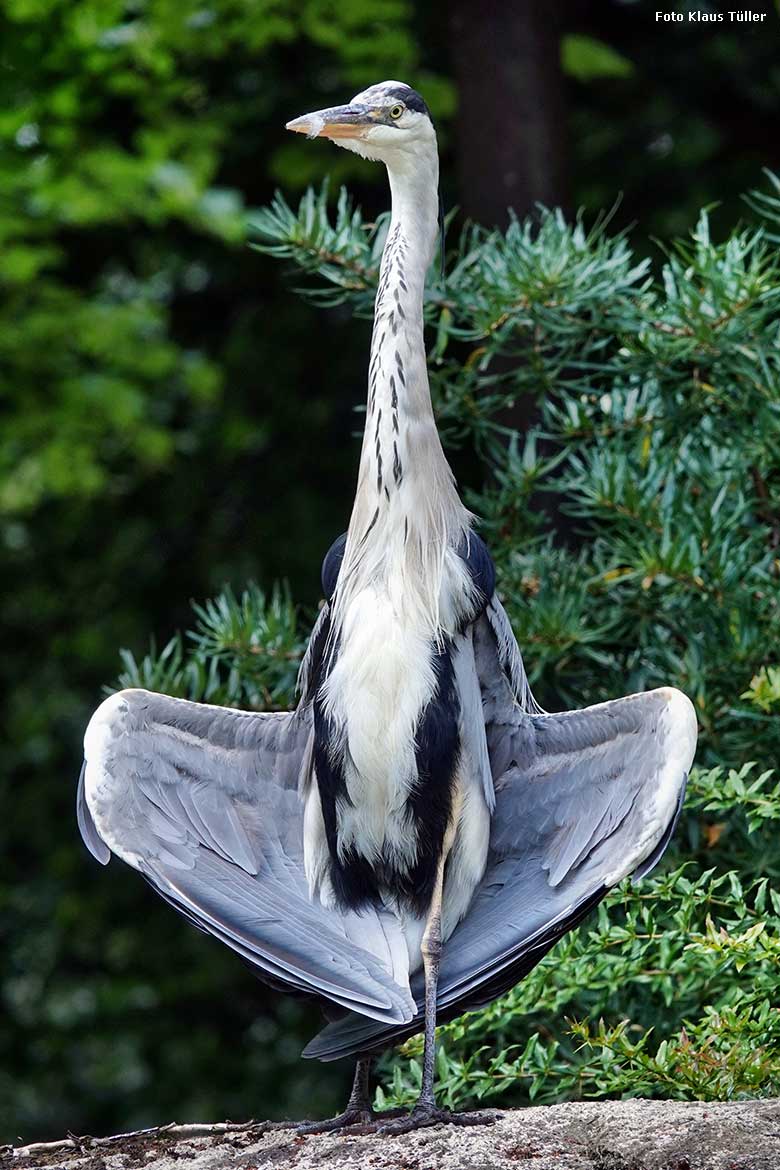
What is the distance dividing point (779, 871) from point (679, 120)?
352 cm

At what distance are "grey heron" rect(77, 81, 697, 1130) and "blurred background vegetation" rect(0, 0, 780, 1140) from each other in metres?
0.77

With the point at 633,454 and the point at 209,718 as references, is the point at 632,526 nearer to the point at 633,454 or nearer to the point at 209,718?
the point at 633,454

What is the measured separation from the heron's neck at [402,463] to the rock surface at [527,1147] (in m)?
1.02

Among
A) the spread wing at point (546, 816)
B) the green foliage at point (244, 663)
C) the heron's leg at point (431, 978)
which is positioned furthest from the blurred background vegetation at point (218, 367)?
the heron's leg at point (431, 978)

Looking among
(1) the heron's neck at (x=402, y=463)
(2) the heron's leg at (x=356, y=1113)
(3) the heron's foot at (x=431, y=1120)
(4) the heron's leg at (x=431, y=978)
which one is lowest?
(2) the heron's leg at (x=356, y=1113)

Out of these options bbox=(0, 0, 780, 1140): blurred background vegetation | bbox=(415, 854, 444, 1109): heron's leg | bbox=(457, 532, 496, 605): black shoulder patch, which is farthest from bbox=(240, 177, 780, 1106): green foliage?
bbox=(457, 532, 496, 605): black shoulder patch

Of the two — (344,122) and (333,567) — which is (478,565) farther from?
(344,122)

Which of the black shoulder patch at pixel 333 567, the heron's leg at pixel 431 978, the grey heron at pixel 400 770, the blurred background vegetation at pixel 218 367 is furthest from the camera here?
the blurred background vegetation at pixel 218 367

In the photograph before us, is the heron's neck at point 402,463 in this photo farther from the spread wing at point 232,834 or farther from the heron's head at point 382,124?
the spread wing at point 232,834

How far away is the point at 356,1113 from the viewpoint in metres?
2.86

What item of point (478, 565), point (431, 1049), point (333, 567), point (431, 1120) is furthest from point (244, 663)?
point (431, 1120)

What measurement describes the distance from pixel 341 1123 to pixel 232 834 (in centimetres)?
62

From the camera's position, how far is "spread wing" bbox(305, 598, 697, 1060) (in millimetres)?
2799

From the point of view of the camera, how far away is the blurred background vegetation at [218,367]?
4172 millimetres
